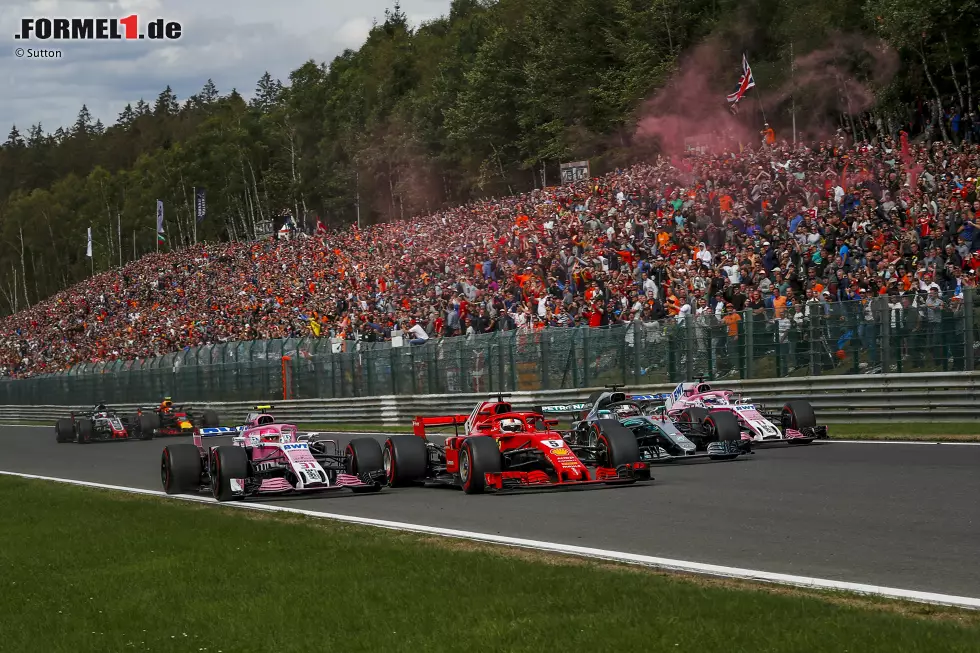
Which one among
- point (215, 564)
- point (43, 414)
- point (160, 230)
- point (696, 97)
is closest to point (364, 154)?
point (160, 230)

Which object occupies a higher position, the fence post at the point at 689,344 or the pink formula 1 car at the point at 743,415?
the fence post at the point at 689,344

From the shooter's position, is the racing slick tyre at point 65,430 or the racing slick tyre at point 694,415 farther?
the racing slick tyre at point 65,430

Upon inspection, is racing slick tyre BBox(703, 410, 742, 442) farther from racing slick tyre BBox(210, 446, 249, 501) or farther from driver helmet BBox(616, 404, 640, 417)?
racing slick tyre BBox(210, 446, 249, 501)

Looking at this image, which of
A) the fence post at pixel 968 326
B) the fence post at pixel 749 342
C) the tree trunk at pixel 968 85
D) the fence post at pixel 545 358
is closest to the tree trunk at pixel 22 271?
the fence post at pixel 545 358

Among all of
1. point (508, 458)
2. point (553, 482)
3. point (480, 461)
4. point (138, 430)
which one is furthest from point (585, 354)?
point (138, 430)

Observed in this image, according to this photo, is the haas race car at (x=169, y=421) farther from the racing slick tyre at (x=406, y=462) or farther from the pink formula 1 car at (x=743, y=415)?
the racing slick tyre at (x=406, y=462)

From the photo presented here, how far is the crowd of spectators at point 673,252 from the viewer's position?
75.4ft

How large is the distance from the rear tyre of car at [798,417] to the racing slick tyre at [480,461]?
254 inches

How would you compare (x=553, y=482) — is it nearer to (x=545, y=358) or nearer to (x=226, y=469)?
(x=226, y=469)

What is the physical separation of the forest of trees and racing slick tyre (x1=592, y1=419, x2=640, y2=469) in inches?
730

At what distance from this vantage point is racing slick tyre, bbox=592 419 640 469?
15.2 meters

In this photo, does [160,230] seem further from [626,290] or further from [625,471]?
[625,471]

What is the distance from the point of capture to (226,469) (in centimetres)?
1542

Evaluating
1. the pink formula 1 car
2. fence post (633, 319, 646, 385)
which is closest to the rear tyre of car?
the pink formula 1 car
